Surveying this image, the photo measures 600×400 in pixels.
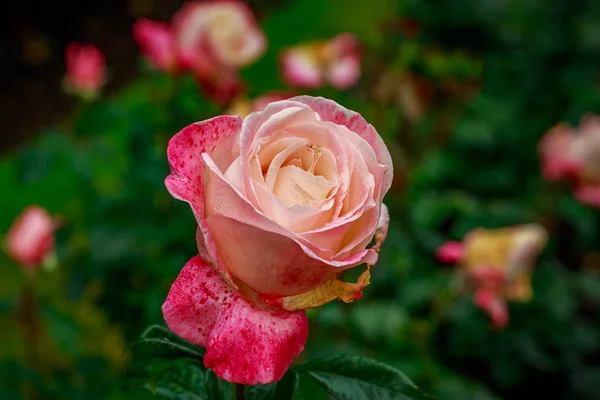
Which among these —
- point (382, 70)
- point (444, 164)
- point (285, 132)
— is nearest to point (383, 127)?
point (444, 164)

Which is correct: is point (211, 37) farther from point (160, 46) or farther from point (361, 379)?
point (361, 379)

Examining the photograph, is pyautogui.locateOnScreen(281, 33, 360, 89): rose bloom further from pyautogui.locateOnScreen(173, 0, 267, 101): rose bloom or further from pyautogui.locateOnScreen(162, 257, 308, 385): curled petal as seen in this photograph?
pyautogui.locateOnScreen(162, 257, 308, 385): curled petal

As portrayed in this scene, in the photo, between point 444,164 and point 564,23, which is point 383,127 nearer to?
point 444,164

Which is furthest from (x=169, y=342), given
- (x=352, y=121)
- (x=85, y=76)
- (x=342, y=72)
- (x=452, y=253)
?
(x=342, y=72)

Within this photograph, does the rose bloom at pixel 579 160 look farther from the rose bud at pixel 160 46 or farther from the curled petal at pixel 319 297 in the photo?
the curled petal at pixel 319 297

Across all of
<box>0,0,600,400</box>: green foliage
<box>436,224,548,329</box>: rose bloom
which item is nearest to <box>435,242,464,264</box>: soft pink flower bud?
<box>436,224,548,329</box>: rose bloom

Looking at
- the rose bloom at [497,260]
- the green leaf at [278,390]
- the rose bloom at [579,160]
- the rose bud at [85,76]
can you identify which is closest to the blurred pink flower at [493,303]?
the rose bloom at [497,260]
